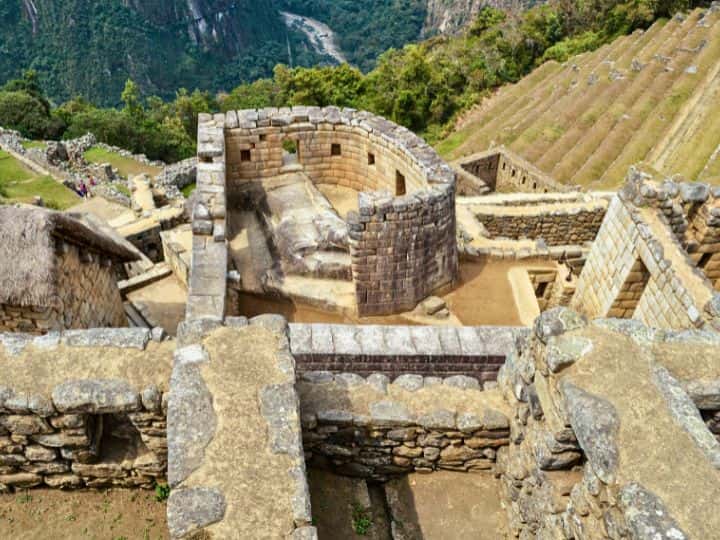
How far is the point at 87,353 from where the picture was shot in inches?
210

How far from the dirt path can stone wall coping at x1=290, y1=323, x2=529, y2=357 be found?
117m

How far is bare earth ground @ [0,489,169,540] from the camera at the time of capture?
17.3 feet

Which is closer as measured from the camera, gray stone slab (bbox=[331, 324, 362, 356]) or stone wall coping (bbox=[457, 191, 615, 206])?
gray stone slab (bbox=[331, 324, 362, 356])

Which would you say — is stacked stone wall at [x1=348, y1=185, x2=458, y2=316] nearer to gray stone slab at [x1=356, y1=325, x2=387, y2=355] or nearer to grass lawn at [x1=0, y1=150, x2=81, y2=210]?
gray stone slab at [x1=356, y1=325, x2=387, y2=355]

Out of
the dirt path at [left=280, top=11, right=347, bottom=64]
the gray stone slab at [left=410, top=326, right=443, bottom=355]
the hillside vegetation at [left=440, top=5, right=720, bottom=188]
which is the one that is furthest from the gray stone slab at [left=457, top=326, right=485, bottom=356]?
the dirt path at [left=280, top=11, right=347, bottom=64]

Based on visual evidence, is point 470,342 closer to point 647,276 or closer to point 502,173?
point 647,276

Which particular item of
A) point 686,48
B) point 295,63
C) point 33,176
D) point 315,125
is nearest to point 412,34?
point 295,63

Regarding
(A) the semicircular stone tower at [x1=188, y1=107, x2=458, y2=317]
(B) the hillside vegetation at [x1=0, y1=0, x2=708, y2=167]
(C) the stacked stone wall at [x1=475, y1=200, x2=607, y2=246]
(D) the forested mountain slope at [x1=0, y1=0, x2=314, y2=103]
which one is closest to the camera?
(A) the semicircular stone tower at [x1=188, y1=107, x2=458, y2=317]

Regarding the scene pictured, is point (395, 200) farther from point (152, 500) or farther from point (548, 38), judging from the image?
point (548, 38)

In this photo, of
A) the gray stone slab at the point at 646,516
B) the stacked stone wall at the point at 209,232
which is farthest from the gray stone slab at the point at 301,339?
the gray stone slab at the point at 646,516

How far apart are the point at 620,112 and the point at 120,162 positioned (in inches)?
1120

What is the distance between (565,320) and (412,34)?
122 meters

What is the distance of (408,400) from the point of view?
6.14m

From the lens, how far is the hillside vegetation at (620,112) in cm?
2514
